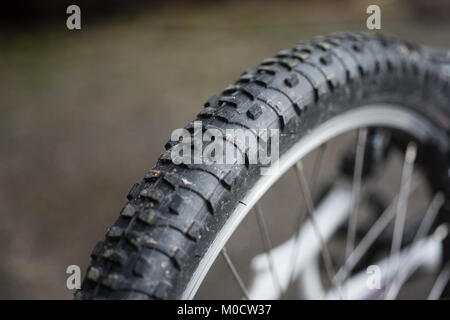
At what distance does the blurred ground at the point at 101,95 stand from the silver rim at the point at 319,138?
75 centimetres

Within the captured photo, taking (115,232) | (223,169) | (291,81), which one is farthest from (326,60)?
(115,232)

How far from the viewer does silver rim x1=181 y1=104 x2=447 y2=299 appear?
1.39 ft

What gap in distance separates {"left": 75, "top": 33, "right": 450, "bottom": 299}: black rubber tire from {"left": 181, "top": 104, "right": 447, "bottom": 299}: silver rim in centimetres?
1

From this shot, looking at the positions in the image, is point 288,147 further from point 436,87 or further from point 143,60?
point 143,60

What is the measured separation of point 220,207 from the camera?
16.2 inches

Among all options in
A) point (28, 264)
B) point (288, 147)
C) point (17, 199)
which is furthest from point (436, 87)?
point (17, 199)

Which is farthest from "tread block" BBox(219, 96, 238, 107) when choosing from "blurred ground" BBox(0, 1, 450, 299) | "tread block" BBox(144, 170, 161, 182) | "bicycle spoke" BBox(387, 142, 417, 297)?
"blurred ground" BBox(0, 1, 450, 299)

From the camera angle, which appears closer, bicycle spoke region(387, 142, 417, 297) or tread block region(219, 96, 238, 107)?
tread block region(219, 96, 238, 107)

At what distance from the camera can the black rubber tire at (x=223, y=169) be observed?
0.38 m

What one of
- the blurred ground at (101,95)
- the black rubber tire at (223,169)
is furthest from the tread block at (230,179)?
the blurred ground at (101,95)

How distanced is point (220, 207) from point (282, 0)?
233 centimetres

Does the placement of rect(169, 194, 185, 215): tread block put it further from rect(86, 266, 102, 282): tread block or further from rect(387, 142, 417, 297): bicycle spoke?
rect(387, 142, 417, 297): bicycle spoke

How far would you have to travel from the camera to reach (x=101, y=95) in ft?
5.94

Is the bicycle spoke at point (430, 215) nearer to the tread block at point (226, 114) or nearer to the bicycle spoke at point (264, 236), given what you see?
the bicycle spoke at point (264, 236)
